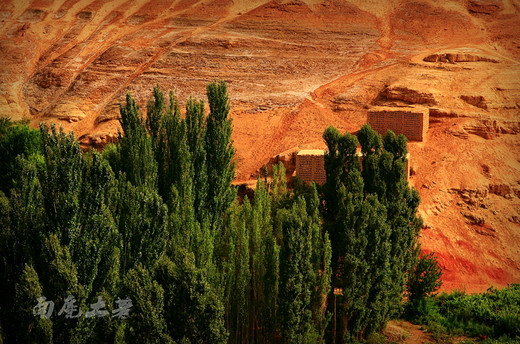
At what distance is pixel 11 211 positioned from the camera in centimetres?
1700

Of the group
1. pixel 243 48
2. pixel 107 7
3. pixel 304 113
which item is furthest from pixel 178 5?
pixel 304 113

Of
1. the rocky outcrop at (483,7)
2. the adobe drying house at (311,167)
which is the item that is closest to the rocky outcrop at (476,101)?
the adobe drying house at (311,167)

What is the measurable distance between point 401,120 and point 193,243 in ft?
49.7

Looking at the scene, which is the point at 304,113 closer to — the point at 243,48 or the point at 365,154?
the point at 243,48

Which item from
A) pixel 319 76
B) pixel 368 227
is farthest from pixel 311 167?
pixel 319 76

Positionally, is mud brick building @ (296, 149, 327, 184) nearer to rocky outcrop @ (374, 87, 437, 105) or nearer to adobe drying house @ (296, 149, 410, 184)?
adobe drying house @ (296, 149, 410, 184)

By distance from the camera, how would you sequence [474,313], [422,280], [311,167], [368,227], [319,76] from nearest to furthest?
[368,227]
[474,313]
[422,280]
[311,167]
[319,76]

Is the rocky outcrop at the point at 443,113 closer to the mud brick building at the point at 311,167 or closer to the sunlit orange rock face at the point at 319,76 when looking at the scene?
the sunlit orange rock face at the point at 319,76

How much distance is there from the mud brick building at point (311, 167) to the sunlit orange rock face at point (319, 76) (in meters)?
4.23

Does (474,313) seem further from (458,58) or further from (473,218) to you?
(458,58)

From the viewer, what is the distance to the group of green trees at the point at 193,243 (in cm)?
1482

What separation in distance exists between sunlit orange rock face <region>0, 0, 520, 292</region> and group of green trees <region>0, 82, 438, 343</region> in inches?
252

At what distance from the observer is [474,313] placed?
21.8 m

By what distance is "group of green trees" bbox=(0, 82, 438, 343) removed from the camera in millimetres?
14820
